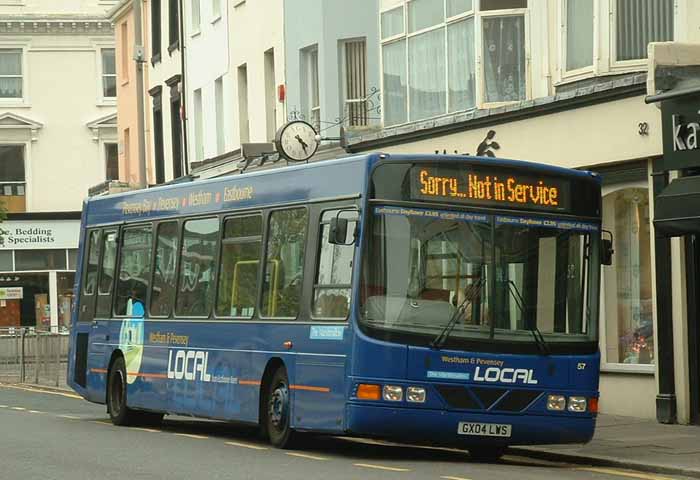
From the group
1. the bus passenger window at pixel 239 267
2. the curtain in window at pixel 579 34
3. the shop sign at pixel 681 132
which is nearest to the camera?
the bus passenger window at pixel 239 267

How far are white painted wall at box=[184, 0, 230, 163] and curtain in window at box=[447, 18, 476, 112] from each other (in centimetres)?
1399

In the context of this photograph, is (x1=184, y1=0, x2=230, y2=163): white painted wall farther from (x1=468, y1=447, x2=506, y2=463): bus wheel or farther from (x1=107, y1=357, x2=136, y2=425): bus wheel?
(x1=468, y1=447, x2=506, y2=463): bus wheel

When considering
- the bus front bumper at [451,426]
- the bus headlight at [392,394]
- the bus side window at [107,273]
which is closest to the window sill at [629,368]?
the bus front bumper at [451,426]

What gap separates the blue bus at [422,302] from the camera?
53.7 ft

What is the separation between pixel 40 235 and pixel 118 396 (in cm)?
4165

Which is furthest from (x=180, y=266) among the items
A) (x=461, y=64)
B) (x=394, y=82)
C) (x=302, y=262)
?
(x=394, y=82)

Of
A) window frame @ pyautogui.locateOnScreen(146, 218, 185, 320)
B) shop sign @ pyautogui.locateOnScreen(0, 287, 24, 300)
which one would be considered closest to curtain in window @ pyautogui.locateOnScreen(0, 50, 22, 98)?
shop sign @ pyautogui.locateOnScreen(0, 287, 24, 300)

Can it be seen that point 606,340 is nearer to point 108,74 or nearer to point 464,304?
point 464,304

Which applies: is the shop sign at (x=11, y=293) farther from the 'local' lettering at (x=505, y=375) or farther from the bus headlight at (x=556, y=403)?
the 'local' lettering at (x=505, y=375)

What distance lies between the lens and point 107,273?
2411 cm

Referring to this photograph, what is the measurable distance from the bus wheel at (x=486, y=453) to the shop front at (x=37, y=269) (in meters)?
46.6

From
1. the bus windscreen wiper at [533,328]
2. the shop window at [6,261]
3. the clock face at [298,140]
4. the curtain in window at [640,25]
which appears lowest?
the bus windscreen wiper at [533,328]

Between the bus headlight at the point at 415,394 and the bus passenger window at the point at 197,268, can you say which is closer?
the bus headlight at the point at 415,394

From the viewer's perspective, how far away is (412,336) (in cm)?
1638
